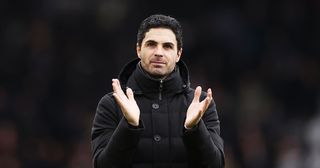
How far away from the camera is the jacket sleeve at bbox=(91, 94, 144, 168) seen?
6.85m

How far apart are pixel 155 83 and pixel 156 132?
29 cm

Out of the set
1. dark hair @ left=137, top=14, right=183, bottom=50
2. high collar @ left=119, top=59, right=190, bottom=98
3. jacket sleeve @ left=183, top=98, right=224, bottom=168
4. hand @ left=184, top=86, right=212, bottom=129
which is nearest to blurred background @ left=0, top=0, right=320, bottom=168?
high collar @ left=119, top=59, right=190, bottom=98

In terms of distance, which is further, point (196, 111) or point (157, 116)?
point (157, 116)

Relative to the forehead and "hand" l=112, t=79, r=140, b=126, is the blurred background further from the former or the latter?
"hand" l=112, t=79, r=140, b=126

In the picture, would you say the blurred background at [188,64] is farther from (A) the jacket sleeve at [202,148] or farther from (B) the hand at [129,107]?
(B) the hand at [129,107]

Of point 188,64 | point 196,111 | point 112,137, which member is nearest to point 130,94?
point 112,137

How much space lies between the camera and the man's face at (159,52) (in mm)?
7125

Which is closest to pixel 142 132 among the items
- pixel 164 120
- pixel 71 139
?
pixel 164 120

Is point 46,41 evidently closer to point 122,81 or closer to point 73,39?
point 73,39

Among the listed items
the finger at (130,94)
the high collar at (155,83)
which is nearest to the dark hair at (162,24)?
the high collar at (155,83)

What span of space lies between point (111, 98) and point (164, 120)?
374mm

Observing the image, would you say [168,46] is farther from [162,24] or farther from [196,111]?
[196,111]

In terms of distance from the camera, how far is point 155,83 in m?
7.16

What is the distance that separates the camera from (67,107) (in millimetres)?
14578
